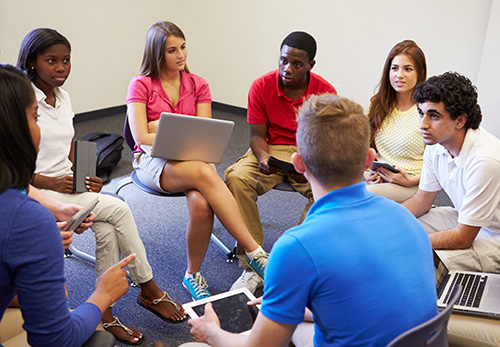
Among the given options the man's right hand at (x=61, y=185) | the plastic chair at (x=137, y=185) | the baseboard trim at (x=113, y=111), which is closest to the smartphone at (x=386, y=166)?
the plastic chair at (x=137, y=185)

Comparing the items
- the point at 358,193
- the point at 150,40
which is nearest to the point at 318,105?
the point at 358,193

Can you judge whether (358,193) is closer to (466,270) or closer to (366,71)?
(466,270)

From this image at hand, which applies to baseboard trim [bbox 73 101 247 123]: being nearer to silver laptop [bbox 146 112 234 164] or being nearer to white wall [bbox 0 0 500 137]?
white wall [bbox 0 0 500 137]

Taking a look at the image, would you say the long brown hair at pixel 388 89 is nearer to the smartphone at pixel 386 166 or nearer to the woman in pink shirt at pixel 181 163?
the smartphone at pixel 386 166

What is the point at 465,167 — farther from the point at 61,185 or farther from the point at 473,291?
the point at 61,185

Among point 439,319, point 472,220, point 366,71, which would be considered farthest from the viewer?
point 366,71

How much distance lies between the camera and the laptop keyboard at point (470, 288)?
1706 millimetres

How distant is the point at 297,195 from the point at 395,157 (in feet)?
3.85

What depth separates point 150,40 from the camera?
103 inches

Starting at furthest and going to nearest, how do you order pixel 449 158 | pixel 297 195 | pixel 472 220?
pixel 297 195
pixel 449 158
pixel 472 220

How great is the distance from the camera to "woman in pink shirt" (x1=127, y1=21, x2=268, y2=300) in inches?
93.7

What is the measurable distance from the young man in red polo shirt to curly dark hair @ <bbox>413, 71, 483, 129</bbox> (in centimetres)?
80

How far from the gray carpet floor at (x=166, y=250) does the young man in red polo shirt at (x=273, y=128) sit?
25cm

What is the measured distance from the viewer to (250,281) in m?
2.47
